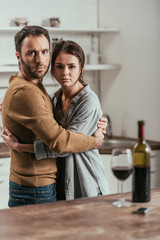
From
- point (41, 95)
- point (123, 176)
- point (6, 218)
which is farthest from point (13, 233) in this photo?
point (41, 95)

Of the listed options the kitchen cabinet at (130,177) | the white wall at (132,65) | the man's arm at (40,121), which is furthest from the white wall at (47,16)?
the man's arm at (40,121)

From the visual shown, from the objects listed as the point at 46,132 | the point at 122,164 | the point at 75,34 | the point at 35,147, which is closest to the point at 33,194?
the point at 35,147

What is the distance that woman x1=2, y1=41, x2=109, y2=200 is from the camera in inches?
93.4

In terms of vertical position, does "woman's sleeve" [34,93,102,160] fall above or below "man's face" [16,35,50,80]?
below

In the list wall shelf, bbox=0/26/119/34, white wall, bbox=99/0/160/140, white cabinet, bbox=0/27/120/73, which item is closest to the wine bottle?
white wall, bbox=99/0/160/140

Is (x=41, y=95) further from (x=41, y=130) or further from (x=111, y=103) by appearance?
(x=111, y=103)

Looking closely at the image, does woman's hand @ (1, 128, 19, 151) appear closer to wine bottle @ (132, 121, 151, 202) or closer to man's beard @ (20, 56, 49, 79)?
man's beard @ (20, 56, 49, 79)

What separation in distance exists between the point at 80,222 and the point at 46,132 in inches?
25.8

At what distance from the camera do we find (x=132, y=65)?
4453 mm

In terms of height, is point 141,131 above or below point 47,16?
below

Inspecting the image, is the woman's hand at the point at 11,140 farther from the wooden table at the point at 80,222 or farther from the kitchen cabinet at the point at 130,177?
the kitchen cabinet at the point at 130,177

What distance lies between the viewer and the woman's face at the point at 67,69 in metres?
2.48

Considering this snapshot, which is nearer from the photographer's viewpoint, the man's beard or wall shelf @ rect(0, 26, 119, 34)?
the man's beard

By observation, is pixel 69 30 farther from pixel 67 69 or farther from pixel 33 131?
pixel 33 131
